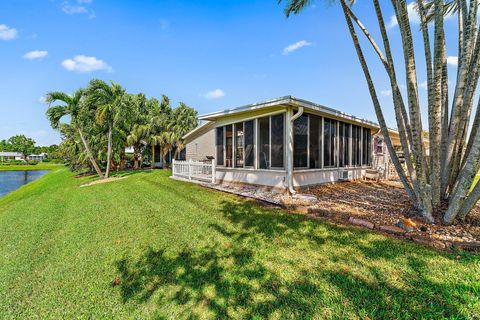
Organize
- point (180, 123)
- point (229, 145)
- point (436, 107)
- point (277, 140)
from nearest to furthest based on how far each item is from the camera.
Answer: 1. point (436, 107)
2. point (277, 140)
3. point (229, 145)
4. point (180, 123)

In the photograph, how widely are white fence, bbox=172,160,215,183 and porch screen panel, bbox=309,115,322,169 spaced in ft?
12.0

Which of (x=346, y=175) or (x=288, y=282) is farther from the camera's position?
(x=346, y=175)

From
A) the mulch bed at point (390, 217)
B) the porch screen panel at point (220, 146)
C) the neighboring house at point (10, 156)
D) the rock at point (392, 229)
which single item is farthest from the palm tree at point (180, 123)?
the neighboring house at point (10, 156)

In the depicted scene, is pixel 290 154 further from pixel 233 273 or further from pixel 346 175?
pixel 233 273

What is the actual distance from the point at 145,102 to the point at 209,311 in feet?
67.6

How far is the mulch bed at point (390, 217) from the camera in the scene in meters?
3.39

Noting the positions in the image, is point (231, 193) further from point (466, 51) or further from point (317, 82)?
point (317, 82)

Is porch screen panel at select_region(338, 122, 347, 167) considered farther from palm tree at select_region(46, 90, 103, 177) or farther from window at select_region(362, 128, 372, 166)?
palm tree at select_region(46, 90, 103, 177)

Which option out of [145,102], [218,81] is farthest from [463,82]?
[145,102]

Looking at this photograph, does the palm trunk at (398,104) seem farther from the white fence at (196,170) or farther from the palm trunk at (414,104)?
the white fence at (196,170)

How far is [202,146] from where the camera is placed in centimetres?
1338

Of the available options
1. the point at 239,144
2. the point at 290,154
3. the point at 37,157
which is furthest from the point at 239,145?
the point at 37,157

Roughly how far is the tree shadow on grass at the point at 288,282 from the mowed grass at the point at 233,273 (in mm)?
12

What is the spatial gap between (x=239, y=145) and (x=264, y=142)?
4.21 feet
